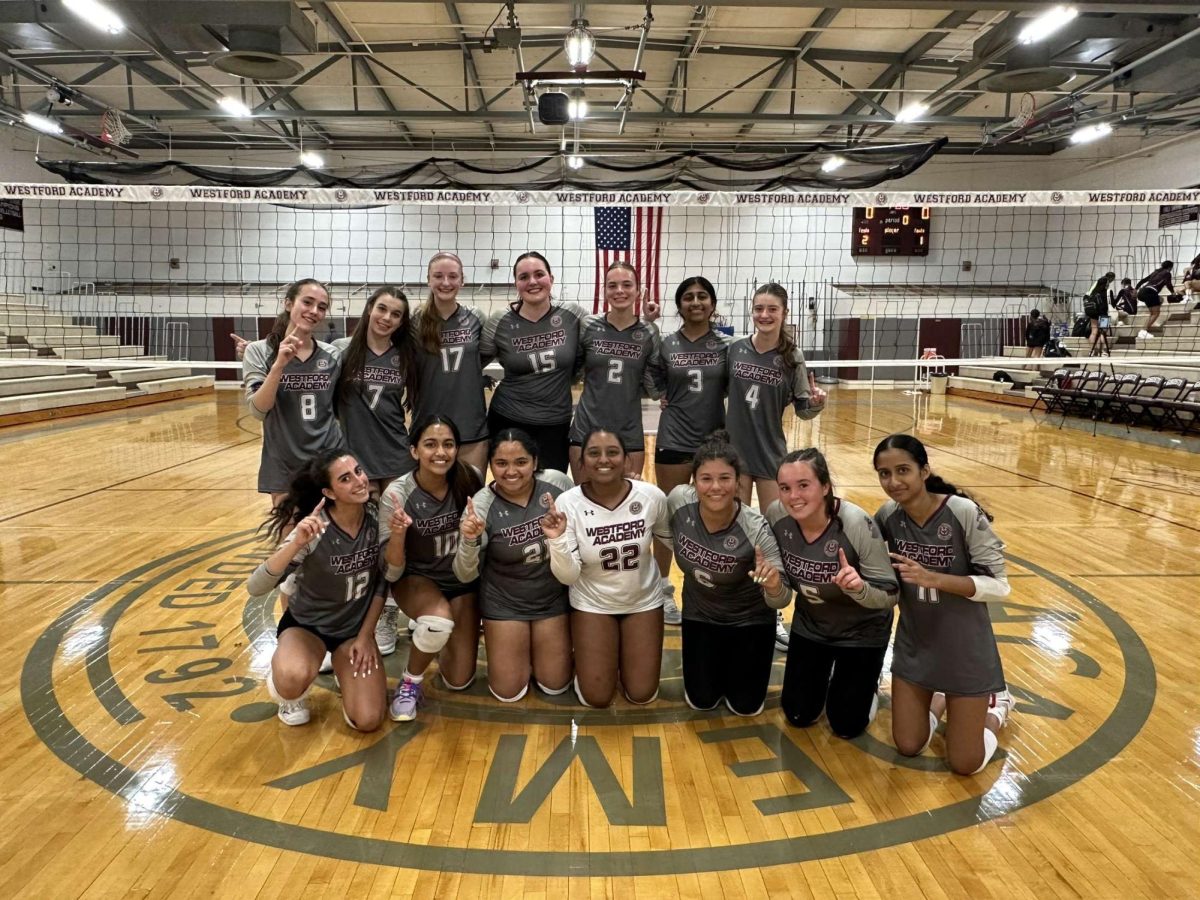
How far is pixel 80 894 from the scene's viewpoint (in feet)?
6.57

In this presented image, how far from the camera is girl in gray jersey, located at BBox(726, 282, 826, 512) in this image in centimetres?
355

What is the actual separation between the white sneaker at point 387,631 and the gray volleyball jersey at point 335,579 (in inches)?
20.6

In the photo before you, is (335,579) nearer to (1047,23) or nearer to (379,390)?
(379,390)

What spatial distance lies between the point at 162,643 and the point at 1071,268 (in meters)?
20.9

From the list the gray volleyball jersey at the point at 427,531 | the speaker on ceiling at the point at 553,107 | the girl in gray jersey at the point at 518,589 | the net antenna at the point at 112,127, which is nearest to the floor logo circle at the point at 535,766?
the girl in gray jersey at the point at 518,589

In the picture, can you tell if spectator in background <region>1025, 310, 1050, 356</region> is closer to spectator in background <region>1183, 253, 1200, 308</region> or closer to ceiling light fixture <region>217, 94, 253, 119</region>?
spectator in background <region>1183, 253, 1200, 308</region>

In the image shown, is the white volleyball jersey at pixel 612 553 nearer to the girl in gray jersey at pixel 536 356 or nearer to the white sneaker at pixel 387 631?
the girl in gray jersey at pixel 536 356

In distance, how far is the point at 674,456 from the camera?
3.74 m

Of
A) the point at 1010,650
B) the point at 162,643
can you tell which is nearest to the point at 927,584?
the point at 1010,650

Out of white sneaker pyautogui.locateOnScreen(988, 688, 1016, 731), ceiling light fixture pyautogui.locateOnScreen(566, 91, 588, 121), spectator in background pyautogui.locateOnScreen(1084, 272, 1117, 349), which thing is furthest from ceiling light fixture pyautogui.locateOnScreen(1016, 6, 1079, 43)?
white sneaker pyautogui.locateOnScreen(988, 688, 1016, 731)

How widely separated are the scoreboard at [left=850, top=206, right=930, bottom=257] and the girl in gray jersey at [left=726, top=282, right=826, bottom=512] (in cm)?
1703

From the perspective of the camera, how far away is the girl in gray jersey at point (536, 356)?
3645 mm

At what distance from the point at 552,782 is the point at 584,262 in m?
15.9

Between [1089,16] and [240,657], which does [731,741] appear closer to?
[240,657]
